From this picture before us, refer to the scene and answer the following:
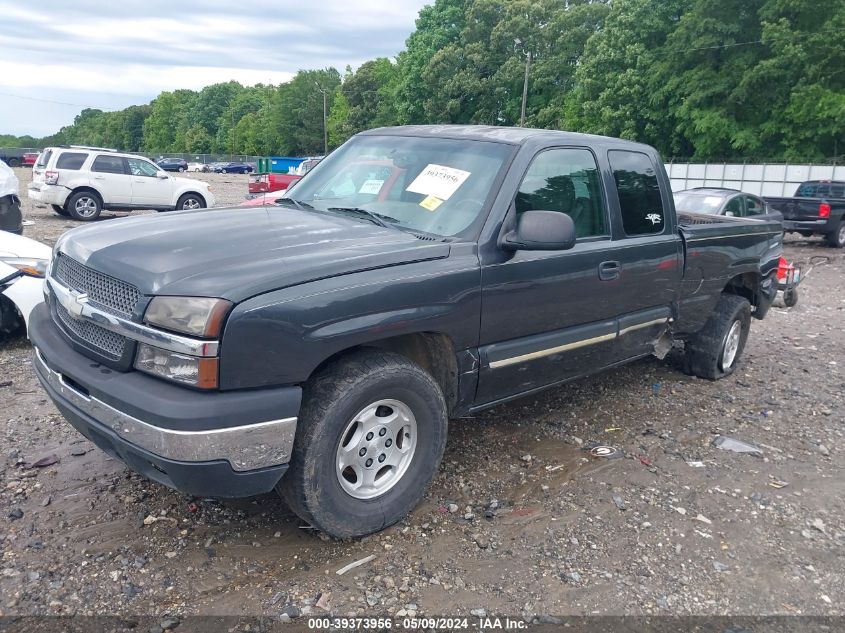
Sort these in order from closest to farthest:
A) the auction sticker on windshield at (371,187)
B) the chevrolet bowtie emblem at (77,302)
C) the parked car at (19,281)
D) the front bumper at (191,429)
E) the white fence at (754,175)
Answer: the front bumper at (191,429)
the chevrolet bowtie emblem at (77,302)
the auction sticker on windshield at (371,187)
the parked car at (19,281)
the white fence at (754,175)

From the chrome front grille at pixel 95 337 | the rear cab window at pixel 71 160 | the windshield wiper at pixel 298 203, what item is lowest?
the chrome front grille at pixel 95 337

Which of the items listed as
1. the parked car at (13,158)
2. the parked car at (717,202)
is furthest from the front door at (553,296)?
the parked car at (13,158)

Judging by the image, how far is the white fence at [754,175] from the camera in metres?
30.5

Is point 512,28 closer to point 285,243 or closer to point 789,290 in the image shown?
point 789,290

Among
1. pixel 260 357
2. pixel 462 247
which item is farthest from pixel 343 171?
pixel 260 357

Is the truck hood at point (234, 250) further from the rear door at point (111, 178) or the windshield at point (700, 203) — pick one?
the rear door at point (111, 178)

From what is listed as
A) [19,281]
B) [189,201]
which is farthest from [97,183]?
[19,281]

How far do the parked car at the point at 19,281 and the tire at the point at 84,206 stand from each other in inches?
471

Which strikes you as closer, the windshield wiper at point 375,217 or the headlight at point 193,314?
the headlight at point 193,314

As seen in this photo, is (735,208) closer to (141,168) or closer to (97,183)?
(141,168)

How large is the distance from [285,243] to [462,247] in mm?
886

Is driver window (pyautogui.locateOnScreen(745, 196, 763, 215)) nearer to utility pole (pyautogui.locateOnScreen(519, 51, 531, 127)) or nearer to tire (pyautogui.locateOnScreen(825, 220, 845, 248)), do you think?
tire (pyautogui.locateOnScreen(825, 220, 845, 248))

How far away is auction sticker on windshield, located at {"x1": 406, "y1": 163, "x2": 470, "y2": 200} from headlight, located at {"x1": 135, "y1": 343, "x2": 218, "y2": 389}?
173cm

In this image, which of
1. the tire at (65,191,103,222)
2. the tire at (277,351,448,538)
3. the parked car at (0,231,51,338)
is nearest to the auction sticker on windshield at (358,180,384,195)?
the tire at (277,351,448,538)
